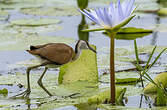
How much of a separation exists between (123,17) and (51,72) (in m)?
1.79

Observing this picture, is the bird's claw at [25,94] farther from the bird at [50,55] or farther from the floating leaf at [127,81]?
the floating leaf at [127,81]

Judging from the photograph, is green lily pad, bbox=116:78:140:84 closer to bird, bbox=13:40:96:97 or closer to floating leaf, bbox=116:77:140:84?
floating leaf, bbox=116:77:140:84

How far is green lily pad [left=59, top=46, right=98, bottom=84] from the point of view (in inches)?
164

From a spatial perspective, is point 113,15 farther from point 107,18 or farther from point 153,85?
point 153,85

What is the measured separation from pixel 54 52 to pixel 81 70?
1.44ft

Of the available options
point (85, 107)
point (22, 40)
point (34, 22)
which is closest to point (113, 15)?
point (85, 107)

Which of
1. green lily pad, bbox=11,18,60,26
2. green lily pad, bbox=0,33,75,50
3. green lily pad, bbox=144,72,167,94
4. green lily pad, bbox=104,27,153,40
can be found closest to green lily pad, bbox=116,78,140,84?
green lily pad, bbox=144,72,167,94

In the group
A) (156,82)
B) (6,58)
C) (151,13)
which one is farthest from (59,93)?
(151,13)

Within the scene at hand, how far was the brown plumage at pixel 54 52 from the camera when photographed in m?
3.82

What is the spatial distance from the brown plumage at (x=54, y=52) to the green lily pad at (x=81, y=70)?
0.24 m

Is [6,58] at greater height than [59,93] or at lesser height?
greater

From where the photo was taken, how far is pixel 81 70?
422cm

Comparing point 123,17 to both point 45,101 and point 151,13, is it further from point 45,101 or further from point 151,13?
point 151,13

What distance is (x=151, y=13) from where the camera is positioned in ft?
28.2
